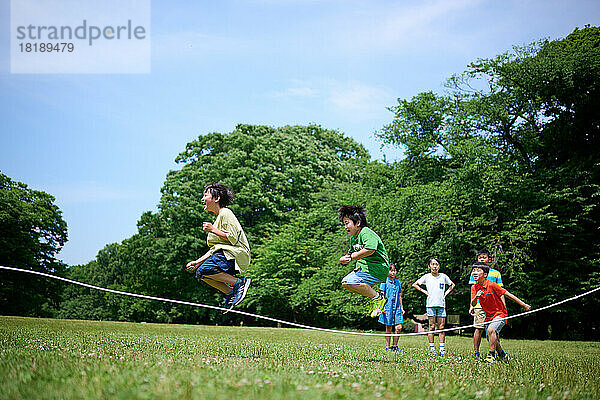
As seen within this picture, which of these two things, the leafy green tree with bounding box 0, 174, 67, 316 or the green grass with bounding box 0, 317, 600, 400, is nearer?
the green grass with bounding box 0, 317, 600, 400

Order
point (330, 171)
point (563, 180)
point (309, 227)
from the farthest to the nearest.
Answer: point (330, 171), point (309, 227), point (563, 180)

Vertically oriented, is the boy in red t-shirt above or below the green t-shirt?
below

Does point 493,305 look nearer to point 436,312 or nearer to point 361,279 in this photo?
point 361,279

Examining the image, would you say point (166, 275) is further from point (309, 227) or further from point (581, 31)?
point (581, 31)

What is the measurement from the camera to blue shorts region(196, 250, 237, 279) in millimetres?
7977

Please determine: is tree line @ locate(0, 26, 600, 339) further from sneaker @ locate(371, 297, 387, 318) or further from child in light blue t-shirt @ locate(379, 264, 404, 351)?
sneaker @ locate(371, 297, 387, 318)

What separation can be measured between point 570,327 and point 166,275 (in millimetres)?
28983

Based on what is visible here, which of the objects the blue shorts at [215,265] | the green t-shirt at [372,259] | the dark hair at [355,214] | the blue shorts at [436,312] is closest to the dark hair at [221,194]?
the blue shorts at [215,265]

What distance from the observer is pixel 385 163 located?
35.3 meters

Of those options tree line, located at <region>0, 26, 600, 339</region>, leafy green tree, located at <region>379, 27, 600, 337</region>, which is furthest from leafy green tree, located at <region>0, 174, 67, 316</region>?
leafy green tree, located at <region>379, 27, 600, 337</region>

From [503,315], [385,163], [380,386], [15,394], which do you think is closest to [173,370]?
[15,394]

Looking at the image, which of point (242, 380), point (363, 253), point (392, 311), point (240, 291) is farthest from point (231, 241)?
point (392, 311)

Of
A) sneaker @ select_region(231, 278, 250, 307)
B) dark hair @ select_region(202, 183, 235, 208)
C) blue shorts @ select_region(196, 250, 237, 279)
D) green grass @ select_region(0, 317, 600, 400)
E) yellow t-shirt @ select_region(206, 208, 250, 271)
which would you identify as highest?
dark hair @ select_region(202, 183, 235, 208)

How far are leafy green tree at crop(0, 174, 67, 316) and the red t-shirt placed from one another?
3805 cm
